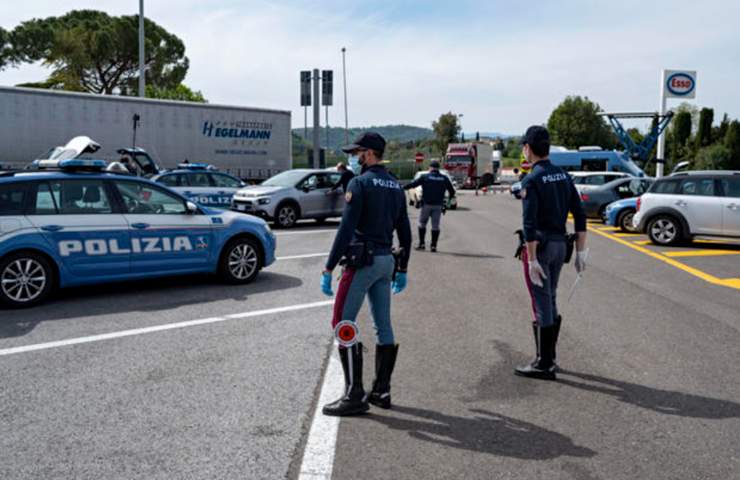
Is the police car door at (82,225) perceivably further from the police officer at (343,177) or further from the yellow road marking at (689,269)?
the yellow road marking at (689,269)

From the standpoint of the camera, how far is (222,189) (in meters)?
18.5

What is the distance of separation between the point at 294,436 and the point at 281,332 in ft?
8.65

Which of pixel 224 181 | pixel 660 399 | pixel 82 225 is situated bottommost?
pixel 660 399

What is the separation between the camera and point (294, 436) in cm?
403

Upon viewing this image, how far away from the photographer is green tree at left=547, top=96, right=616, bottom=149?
92.9 metres

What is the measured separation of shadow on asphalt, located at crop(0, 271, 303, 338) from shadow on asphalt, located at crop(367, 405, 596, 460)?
13.8ft

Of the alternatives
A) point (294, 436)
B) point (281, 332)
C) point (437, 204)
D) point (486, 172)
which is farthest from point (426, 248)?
point (486, 172)

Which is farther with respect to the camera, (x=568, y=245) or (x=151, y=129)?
(x=151, y=129)

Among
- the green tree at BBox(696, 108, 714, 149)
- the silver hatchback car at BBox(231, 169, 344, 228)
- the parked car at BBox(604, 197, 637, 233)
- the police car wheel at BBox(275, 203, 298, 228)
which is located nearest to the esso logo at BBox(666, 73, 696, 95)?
the green tree at BBox(696, 108, 714, 149)

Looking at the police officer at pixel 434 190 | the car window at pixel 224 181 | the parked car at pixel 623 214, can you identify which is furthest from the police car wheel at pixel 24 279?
the parked car at pixel 623 214

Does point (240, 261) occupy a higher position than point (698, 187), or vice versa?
point (698, 187)

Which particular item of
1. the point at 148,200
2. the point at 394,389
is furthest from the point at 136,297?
the point at 394,389

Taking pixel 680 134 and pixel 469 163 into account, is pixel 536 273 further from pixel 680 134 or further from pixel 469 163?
pixel 680 134

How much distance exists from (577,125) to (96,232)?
9239cm
